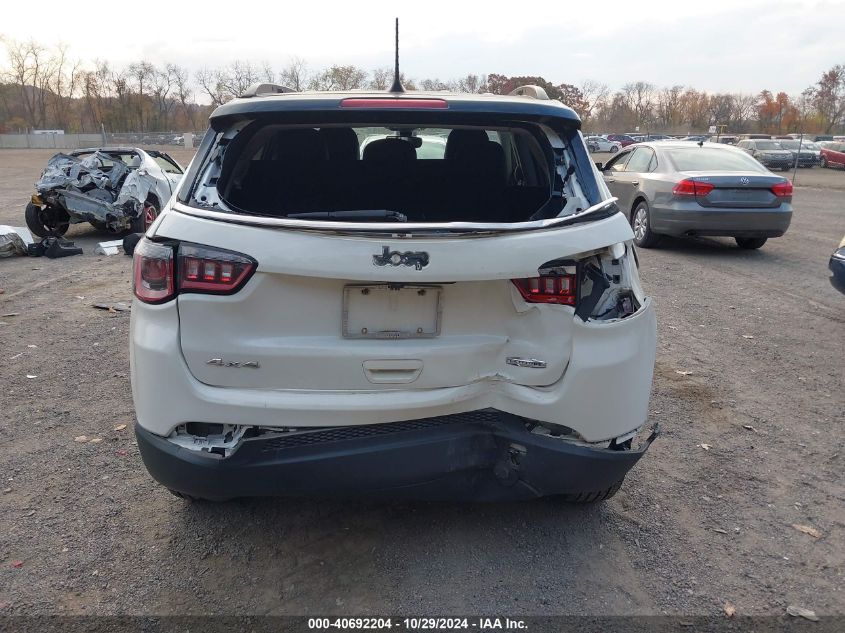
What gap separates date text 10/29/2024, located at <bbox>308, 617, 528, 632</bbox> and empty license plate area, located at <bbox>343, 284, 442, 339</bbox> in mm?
1061

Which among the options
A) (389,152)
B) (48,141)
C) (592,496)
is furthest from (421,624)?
(48,141)

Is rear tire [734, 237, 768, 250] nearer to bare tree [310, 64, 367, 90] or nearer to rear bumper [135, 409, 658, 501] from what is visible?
rear bumper [135, 409, 658, 501]

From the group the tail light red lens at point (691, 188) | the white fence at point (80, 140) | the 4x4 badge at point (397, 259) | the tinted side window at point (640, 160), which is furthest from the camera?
the white fence at point (80, 140)

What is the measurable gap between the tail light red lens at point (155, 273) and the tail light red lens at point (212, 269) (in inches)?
2.1

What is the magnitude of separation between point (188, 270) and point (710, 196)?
8.58 meters

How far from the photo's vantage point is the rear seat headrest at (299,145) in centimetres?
332

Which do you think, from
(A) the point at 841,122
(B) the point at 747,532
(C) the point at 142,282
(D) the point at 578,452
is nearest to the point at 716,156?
(B) the point at 747,532

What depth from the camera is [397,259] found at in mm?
2277

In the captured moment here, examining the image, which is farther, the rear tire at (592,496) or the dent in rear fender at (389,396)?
the rear tire at (592,496)

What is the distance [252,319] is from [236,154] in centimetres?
85

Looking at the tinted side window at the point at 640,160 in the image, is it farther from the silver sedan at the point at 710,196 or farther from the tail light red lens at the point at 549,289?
the tail light red lens at the point at 549,289

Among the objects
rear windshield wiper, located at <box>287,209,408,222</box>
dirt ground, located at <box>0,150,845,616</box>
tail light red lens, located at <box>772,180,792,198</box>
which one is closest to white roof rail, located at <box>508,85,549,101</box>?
rear windshield wiper, located at <box>287,209,408,222</box>

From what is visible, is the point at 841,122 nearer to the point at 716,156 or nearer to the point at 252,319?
the point at 716,156

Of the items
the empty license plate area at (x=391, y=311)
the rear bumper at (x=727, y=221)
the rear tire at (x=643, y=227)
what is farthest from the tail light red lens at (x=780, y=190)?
the empty license plate area at (x=391, y=311)
